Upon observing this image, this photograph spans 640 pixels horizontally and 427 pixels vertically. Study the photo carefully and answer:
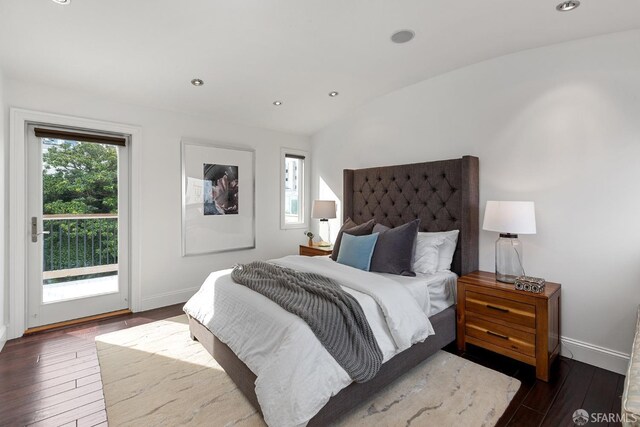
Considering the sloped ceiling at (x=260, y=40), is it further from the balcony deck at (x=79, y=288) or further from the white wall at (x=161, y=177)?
the balcony deck at (x=79, y=288)

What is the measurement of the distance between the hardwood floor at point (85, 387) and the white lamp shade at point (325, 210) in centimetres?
217

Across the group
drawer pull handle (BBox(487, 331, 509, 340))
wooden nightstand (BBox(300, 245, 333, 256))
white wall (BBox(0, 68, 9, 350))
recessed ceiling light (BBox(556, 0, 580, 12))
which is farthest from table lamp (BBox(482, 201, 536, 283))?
white wall (BBox(0, 68, 9, 350))

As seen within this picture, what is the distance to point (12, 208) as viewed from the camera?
2.82 metres

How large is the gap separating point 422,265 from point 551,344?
42.2 inches

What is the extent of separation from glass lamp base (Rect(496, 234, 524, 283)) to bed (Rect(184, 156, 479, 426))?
0.31 metres

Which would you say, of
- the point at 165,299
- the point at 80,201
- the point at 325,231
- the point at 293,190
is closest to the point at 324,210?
the point at 325,231

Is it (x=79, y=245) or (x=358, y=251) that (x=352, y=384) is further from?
(x=79, y=245)

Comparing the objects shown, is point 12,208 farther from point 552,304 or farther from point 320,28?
point 552,304

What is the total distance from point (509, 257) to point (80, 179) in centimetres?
423

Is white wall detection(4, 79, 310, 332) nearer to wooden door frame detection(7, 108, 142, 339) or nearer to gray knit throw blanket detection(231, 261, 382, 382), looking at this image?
wooden door frame detection(7, 108, 142, 339)

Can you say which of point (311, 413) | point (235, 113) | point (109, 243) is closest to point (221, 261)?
point (109, 243)

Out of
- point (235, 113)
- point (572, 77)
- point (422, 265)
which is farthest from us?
point (235, 113)

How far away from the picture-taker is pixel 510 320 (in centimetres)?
237

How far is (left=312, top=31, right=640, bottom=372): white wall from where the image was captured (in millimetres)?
2271
